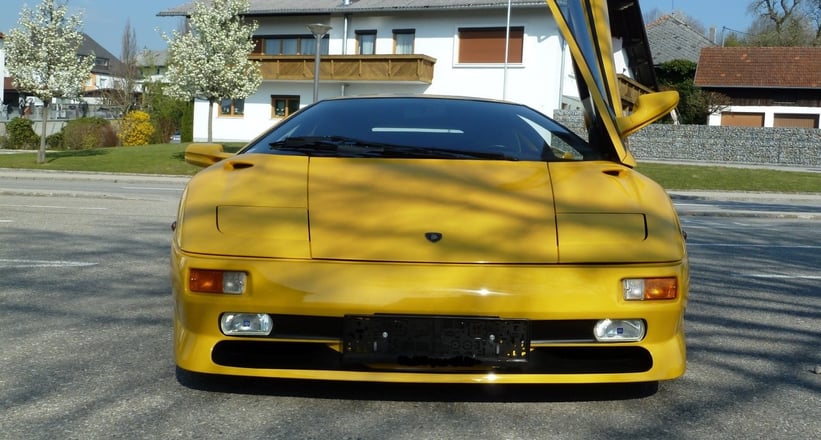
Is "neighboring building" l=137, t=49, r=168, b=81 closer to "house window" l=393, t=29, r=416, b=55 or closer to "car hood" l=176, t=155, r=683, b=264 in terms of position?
"house window" l=393, t=29, r=416, b=55

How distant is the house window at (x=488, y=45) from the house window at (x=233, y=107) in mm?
10801

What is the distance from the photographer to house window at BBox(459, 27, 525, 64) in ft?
107

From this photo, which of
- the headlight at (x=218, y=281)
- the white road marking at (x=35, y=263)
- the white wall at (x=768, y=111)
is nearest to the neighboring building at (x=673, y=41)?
the white wall at (x=768, y=111)

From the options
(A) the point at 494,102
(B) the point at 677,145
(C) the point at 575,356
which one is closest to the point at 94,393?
(C) the point at 575,356

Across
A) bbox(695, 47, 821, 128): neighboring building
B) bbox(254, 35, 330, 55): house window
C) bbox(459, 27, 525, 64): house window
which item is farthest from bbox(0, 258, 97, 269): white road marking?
bbox(695, 47, 821, 128): neighboring building

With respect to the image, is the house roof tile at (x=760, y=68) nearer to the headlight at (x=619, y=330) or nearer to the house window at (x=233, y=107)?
the house window at (x=233, y=107)

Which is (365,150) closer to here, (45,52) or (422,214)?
(422,214)

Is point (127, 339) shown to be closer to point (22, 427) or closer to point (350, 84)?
point (22, 427)

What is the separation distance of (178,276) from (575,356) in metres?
1.45

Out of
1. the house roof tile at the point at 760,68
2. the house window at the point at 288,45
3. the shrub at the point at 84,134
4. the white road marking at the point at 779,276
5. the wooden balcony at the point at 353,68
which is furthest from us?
the house roof tile at the point at 760,68

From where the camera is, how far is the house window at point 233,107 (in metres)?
38.1

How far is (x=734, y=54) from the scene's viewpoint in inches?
1877

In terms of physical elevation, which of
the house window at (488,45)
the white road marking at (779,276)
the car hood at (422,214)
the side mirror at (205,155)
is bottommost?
the white road marking at (779,276)

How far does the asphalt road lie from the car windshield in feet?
3.44
